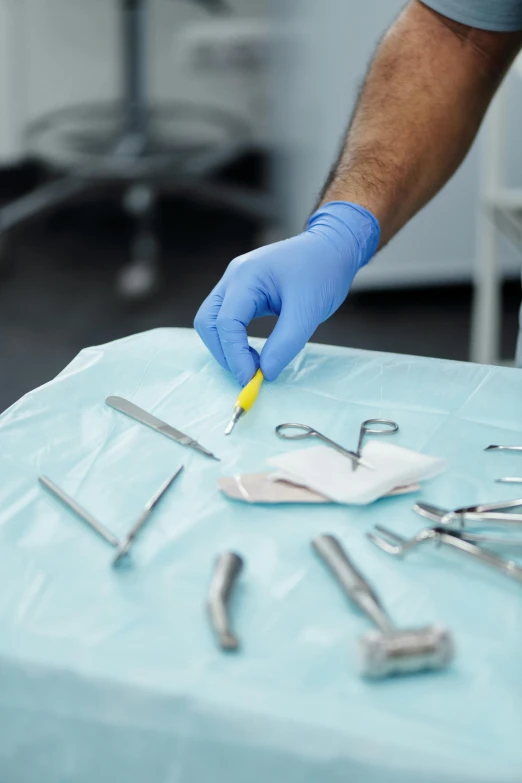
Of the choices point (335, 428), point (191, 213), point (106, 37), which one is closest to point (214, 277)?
point (191, 213)

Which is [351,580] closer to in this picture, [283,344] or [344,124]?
[283,344]

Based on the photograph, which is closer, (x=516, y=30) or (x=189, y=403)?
(x=189, y=403)

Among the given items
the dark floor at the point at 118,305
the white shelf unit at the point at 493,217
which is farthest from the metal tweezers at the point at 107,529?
the dark floor at the point at 118,305

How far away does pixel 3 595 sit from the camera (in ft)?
1.58

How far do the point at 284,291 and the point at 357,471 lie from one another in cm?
27

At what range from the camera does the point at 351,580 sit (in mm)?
472

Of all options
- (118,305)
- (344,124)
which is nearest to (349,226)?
(344,124)

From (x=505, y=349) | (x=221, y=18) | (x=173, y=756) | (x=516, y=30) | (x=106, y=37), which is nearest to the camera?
(x=173, y=756)

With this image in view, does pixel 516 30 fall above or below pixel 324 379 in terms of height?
above

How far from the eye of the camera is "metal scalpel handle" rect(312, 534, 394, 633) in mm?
446

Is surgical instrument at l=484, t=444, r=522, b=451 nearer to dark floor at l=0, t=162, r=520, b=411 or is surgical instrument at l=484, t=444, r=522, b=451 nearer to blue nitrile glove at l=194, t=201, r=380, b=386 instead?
blue nitrile glove at l=194, t=201, r=380, b=386

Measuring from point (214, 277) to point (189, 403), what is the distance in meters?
1.94

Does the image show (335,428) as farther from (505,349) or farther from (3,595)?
(505,349)

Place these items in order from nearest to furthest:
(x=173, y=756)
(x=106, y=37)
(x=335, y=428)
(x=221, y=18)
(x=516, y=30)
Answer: (x=173, y=756)
(x=335, y=428)
(x=516, y=30)
(x=221, y=18)
(x=106, y=37)
